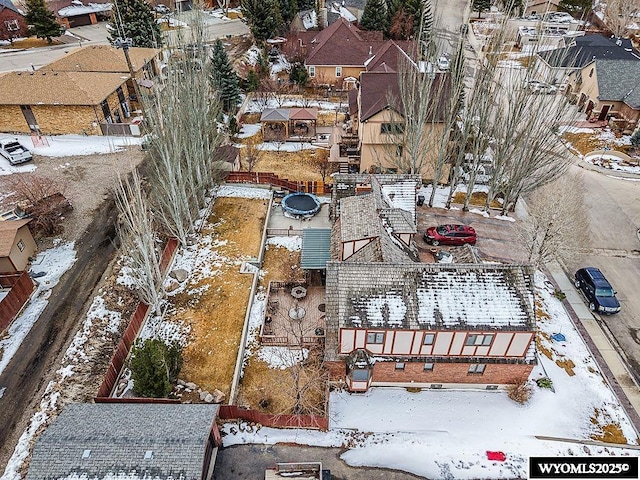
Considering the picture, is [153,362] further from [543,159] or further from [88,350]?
[543,159]

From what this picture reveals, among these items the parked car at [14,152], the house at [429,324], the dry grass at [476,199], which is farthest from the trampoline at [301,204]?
the parked car at [14,152]

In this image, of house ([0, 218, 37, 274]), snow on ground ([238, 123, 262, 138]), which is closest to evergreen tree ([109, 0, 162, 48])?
snow on ground ([238, 123, 262, 138])

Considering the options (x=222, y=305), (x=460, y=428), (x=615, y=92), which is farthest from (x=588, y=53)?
(x=222, y=305)

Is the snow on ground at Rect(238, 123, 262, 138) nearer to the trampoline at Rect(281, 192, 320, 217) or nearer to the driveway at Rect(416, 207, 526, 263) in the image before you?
the trampoline at Rect(281, 192, 320, 217)

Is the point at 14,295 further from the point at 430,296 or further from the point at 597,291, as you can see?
the point at 597,291

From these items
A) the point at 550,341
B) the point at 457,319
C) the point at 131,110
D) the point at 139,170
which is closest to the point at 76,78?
the point at 131,110
